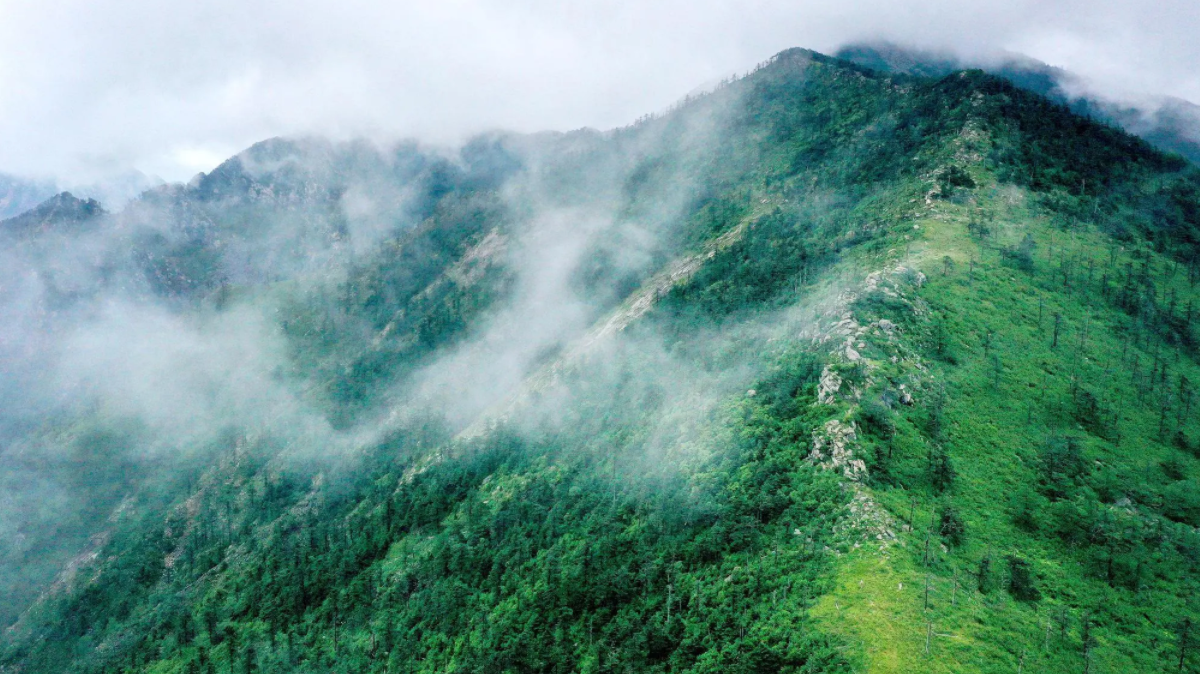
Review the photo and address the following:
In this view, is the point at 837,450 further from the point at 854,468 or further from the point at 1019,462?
the point at 1019,462

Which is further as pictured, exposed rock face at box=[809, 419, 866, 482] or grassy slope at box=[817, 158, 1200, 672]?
exposed rock face at box=[809, 419, 866, 482]

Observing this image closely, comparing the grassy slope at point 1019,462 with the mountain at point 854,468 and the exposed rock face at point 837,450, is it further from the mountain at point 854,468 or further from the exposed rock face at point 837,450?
the exposed rock face at point 837,450

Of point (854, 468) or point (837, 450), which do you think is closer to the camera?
point (854, 468)

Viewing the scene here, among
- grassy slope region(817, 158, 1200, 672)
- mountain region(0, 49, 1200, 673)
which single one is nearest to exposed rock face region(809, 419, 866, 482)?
mountain region(0, 49, 1200, 673)

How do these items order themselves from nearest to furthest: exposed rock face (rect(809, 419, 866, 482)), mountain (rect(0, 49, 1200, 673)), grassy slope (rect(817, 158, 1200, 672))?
grassy slope (rect(817, 158, 1200, 672))
mountain (rect(0, 49, 1200, 673))
exposed rock face (rect(809, 419, 866, 482))

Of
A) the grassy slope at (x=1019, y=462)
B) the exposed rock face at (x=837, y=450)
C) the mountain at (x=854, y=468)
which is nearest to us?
the grassy slope at (x=1019, y=462)

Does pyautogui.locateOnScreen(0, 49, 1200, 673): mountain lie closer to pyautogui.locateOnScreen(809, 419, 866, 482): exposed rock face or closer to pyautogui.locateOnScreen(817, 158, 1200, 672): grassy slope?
pyautogui.locateOnScreen(817, 158, 1200, 672): grassy slope

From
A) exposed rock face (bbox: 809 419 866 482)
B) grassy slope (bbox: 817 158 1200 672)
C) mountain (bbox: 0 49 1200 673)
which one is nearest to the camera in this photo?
grassy slope (bbox: 817 158 1200 672)

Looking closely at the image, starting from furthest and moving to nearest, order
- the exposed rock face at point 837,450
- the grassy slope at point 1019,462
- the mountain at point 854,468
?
the exposed rock face at point 837,450
the mountain at point 854,468
the grassy slope at point 1019,462

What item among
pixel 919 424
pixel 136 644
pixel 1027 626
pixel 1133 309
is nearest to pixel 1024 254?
pixel 1133 309

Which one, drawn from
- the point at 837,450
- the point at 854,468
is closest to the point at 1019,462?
the point at 854,468

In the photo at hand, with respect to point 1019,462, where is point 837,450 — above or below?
above

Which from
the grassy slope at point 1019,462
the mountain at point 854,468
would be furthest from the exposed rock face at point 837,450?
the grassy slope at point 1019,462
